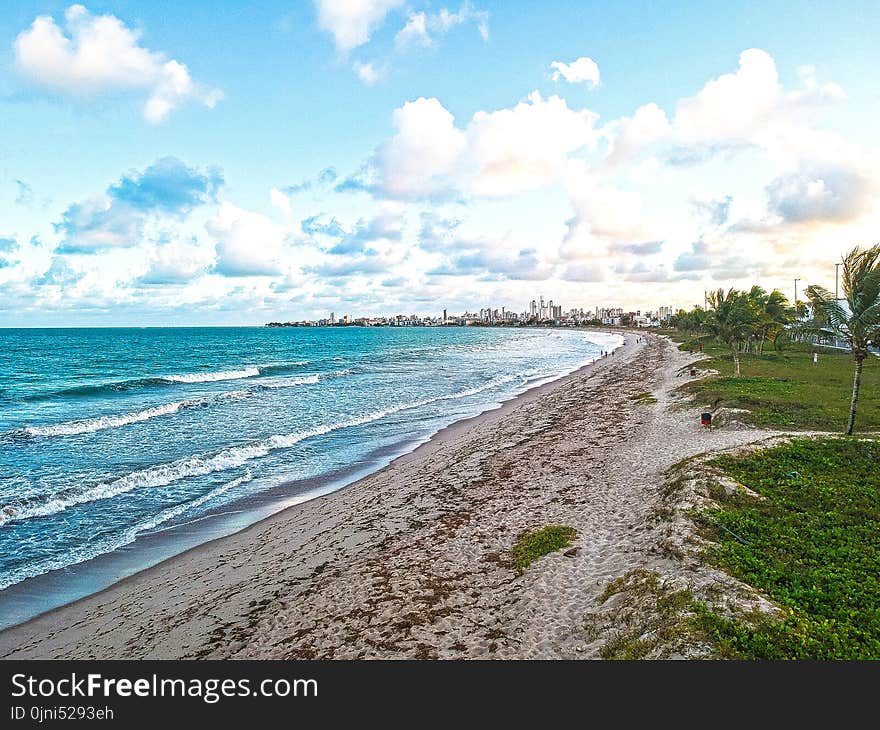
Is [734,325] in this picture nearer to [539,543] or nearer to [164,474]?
[539,543]

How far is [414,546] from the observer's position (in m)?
11.1

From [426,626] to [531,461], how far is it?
10337 millimetres

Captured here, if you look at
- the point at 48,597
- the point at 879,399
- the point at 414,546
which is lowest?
the point at 48,597

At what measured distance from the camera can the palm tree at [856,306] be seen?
15.8m

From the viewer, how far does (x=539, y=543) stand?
34.2ft

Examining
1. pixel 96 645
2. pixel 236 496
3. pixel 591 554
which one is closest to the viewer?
pixel 96 645

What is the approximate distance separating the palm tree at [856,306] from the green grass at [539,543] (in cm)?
1194

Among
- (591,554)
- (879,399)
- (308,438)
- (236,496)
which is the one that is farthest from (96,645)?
(879,399)

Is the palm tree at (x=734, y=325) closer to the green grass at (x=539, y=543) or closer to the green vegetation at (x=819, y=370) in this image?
the green vegetation at (x=819, y=370)

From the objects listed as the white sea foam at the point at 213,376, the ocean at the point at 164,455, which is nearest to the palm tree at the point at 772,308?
the ocean at the point at 164,455

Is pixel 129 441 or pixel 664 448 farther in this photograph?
pixel 129 441

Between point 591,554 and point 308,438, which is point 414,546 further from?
point 308,438

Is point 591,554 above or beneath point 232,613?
above

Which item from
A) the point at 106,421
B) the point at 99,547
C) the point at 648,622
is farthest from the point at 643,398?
the point at 106,421
